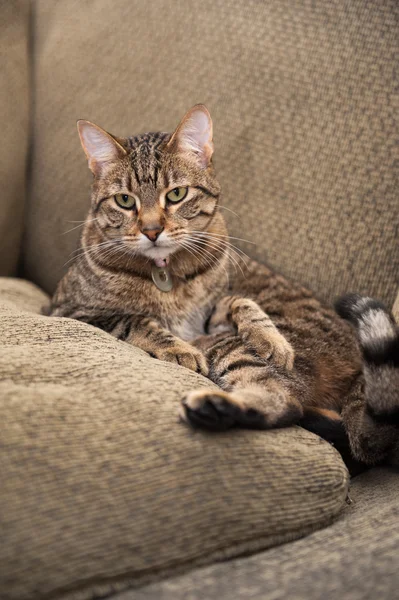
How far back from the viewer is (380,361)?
109 cm

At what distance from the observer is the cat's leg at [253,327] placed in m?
1.25

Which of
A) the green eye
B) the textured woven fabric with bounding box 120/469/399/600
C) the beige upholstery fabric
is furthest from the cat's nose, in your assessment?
the beige upholstery fabric

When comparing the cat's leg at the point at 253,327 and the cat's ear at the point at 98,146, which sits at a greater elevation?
the cat's ear at the point at 98,146

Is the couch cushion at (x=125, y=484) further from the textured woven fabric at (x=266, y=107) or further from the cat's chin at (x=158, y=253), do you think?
the textured woven fabric at (x=266, y=107)

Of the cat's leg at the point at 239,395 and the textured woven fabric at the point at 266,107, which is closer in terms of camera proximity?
the cat's leg at the point at 239,395

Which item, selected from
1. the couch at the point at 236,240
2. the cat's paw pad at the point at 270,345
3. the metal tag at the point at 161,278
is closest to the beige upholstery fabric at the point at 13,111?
the couch at the point at 236,240

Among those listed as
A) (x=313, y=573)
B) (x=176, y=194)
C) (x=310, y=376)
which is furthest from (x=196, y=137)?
(x=313, y=573)

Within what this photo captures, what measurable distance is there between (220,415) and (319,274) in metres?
0.77

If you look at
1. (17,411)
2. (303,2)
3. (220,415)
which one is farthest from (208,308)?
(303,2)

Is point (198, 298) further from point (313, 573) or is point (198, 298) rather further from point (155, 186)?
point (313, 573)

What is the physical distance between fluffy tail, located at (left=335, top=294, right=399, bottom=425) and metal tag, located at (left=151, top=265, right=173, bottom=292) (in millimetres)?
492

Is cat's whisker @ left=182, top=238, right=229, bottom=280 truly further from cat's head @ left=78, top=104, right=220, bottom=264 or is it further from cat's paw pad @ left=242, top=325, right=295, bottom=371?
cat's paw pad @ left=242, top=325, right=295, bottom=371

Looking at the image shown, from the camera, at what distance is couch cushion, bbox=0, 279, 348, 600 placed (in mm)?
759

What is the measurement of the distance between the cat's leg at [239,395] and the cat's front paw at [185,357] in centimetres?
3
